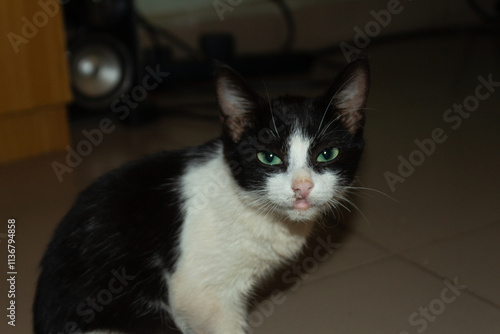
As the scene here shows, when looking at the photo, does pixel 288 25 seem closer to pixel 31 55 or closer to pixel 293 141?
pixel 31 55

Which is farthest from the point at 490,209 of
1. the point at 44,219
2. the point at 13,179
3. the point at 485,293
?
the point at 13,179

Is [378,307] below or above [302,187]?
below

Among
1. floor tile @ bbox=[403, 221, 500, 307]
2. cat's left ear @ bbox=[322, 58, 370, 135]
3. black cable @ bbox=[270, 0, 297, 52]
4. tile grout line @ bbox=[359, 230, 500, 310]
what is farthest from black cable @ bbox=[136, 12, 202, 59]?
cat's left ear @ bbox=[322, 58, 370, 135]

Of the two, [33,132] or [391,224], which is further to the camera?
[33,132]

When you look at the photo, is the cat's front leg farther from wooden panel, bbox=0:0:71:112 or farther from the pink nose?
wooden panel, bbox=0:0:71:112

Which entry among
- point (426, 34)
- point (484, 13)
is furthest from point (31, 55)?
point (484, 13)

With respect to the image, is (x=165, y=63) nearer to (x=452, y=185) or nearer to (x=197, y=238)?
(x=452, y=185)

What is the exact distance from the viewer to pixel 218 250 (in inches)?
49.4

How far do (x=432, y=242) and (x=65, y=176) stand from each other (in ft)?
3.95

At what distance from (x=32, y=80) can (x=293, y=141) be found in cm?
129

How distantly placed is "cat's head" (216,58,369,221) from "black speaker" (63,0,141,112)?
1332 mm

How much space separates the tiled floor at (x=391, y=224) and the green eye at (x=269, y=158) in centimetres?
40

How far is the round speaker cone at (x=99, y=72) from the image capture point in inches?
96.8

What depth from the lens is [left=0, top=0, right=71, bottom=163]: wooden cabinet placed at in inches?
81.8
